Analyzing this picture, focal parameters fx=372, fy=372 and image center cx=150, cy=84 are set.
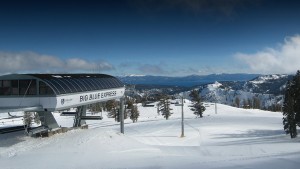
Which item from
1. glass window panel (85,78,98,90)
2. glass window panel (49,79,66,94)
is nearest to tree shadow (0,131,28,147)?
glass window panel (49,79,66,94)

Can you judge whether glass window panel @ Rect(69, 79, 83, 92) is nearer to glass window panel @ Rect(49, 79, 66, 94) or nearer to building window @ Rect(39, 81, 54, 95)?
glass window panel @ Rect(49, 79, 66, 94)

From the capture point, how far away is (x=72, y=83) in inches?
1326

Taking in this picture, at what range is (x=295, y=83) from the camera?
56.1 metres

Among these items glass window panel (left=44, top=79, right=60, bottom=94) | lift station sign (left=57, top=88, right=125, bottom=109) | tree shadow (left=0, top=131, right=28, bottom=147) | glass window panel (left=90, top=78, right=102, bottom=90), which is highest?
glass window panel (left=90, top=78, right=102, bottom=90)

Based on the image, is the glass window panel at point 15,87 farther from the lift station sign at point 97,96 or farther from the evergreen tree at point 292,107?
the evergreen tree at point 292,107

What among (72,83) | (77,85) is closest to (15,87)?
(72,83)

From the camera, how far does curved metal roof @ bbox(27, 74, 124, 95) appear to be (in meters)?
30.7

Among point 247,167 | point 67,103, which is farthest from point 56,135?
point 247,167

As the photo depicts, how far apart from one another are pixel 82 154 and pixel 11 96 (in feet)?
33.9

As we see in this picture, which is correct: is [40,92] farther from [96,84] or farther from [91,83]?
[96,84]

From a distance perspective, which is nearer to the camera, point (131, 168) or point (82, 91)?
point (131, 168)

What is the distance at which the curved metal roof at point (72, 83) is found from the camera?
101ft

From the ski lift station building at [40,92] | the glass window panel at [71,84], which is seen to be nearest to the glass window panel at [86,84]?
the ski lift station building at [40,92]

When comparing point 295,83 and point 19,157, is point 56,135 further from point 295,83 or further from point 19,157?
point 295,83
